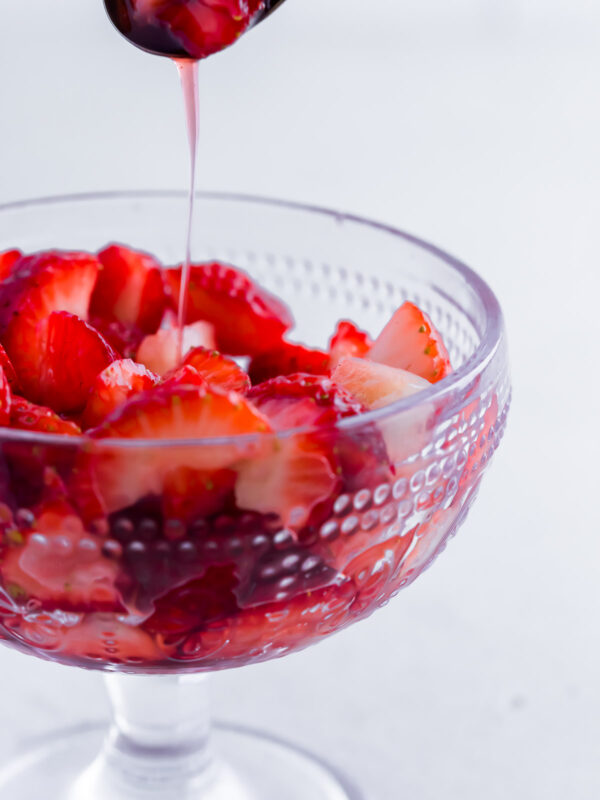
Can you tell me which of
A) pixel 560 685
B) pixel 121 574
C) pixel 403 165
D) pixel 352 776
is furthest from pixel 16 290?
pixel 403 165

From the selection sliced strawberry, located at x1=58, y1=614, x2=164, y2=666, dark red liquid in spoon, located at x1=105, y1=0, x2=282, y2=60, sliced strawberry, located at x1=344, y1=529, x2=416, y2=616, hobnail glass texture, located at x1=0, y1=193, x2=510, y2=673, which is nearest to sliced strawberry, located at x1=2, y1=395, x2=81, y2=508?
hobnail glass texture, located at x1=0, y1=193, x2=510, y2=673

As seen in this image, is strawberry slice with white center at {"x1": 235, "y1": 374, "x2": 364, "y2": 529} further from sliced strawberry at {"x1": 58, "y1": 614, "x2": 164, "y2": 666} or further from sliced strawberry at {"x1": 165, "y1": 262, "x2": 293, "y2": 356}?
sliced strawberry at {"x1": 165, "y1": 262, "x2": 293, "y2": 356}

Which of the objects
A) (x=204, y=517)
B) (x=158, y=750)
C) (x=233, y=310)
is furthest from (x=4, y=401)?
(x=158, y=750)

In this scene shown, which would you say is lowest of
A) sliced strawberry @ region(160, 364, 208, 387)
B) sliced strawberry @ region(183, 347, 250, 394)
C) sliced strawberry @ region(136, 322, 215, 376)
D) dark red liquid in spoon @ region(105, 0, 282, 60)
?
sliced strawberry @ region(136, 322, 215, 376)

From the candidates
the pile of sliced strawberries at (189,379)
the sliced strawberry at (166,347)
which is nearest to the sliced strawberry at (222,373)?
the pile of sliced strawberries at (189,379)

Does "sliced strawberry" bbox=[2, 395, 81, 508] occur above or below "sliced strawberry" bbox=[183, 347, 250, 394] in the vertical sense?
above

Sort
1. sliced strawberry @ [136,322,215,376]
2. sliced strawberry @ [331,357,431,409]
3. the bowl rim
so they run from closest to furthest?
the bowl rim, sliced strawberry @ [331,357,431,409], sliced strawberry @ [136,322,215,376]

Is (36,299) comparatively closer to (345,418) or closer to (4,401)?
(4,401)
